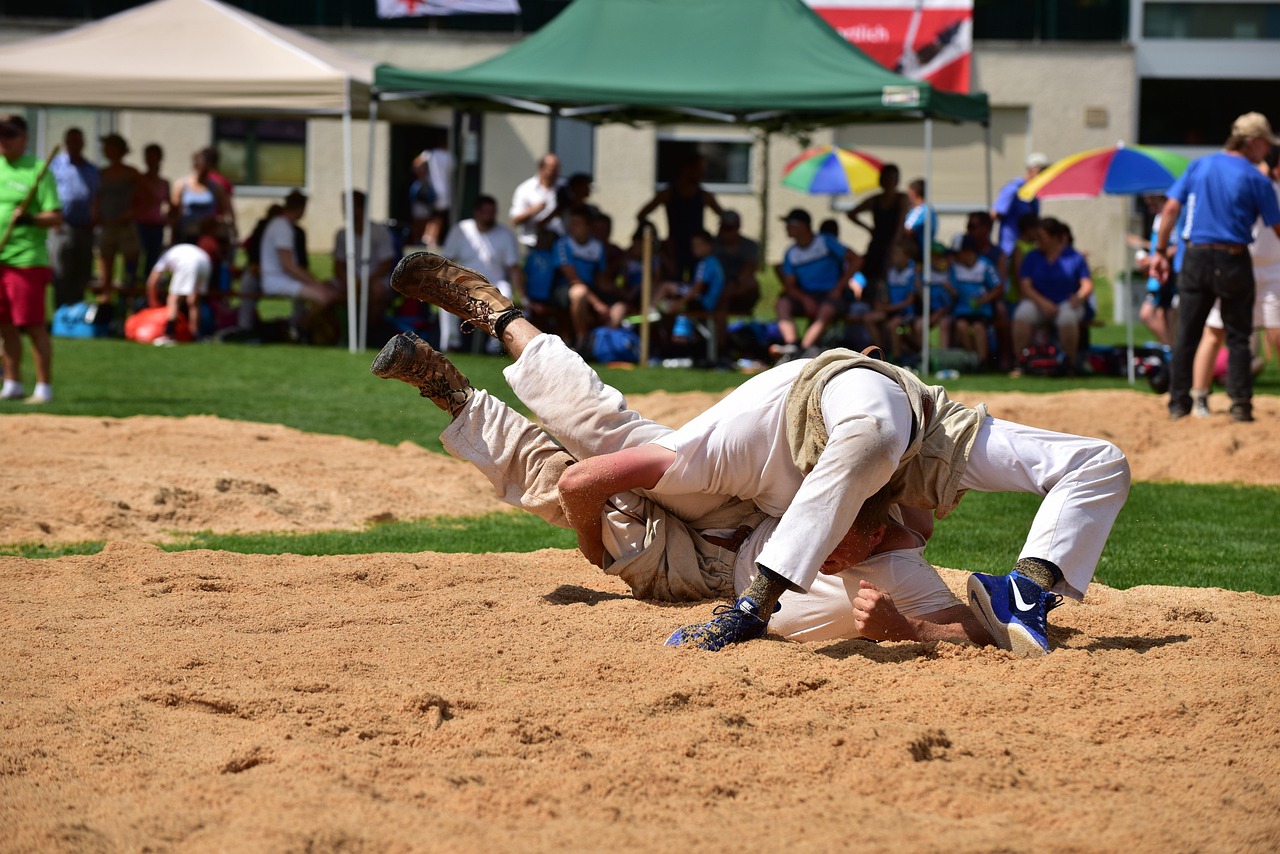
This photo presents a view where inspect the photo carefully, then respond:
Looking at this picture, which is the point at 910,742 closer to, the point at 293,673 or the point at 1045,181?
the point at 293,673

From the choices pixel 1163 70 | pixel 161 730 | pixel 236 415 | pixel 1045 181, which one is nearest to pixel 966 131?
pixel 1163 70

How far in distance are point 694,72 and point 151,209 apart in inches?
304

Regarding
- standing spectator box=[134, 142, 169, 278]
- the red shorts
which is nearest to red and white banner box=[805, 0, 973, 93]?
standing spectator box=[134, 142, 169, 278]

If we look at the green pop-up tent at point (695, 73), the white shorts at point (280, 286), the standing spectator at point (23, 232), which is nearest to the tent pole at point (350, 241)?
the green pop-up tent at point (695, 73)

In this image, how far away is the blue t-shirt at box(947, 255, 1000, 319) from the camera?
15320mm

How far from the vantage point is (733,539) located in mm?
5316

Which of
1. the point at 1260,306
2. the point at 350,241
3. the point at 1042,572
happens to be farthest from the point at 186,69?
the point at 1042,572

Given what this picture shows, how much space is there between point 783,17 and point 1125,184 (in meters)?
3.95

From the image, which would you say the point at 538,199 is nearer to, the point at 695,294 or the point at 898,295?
the point at 695,294

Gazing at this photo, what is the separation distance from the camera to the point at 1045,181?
15.7 meters

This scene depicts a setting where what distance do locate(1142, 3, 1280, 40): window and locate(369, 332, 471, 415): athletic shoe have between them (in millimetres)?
27995

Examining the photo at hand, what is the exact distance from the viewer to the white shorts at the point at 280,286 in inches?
651

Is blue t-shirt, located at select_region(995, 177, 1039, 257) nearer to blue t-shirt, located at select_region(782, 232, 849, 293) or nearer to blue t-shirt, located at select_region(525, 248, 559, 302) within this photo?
blue t-shirt, located at select_region(782, 232, 849, 293)

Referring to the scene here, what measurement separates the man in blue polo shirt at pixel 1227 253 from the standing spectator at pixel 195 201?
12.1m
